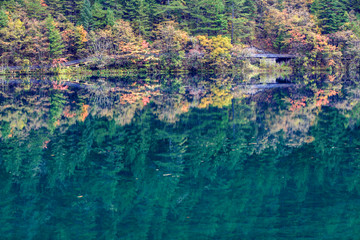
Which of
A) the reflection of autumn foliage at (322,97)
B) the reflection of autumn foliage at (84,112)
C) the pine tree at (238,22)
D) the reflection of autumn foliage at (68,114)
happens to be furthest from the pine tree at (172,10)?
the reflection of autumn foliage at (68,114)

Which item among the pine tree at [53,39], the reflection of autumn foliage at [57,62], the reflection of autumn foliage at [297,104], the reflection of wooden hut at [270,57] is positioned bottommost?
the reflection of autumn foliage at [297,104]

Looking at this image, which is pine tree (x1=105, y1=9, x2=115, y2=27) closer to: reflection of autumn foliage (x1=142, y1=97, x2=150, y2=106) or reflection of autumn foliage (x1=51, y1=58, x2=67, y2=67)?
reflection of autumn foliage (x1=51, y1=58, x2=67, y2=67)

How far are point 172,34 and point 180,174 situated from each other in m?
40.4

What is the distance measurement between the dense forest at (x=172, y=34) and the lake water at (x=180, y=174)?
3086 cm

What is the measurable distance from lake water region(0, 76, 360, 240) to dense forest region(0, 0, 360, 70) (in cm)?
3086

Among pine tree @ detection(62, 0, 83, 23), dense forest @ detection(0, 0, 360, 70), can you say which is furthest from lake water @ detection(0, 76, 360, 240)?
pine tree @ detection(62, 0, 83, 23)

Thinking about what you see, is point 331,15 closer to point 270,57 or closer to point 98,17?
point 270,57

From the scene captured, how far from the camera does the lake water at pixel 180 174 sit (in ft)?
20.5

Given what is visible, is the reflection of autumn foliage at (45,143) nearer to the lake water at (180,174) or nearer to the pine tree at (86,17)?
the lake water at (180,174)

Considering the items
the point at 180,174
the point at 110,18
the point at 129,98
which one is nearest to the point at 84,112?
the point at 129,98

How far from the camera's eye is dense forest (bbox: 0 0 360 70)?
4641 cm

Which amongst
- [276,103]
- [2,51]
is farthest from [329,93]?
[2,51]

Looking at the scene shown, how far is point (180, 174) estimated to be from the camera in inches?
350

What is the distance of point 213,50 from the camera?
152ft
